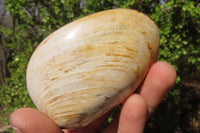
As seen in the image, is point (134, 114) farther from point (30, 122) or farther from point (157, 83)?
point (30, 122)

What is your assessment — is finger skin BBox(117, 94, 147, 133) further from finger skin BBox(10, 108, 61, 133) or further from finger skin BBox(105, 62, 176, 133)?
finger skin BBox(10, 108, 61, 133)

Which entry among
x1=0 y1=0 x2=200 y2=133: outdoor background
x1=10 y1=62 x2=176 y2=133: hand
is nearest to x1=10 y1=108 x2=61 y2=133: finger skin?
x1=10 y1=62 x2=176 y2=133: hand

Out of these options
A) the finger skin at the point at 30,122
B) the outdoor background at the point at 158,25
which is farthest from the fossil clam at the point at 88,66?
the outdoor background at the point at 158,25

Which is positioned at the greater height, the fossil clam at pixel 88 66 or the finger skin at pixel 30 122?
the fossil clam at pixel 88 66

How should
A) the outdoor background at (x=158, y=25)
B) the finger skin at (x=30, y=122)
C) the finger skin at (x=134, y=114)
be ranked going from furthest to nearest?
the outdoor background at (x=158, y=25) < the finger skin at (x=134, y=114) < the finger skin at (x=30, y=122)

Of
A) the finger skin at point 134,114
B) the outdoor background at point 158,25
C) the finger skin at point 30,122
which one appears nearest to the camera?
the finger skin at point 30,122

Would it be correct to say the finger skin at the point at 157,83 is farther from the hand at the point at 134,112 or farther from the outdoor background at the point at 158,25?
the outdoor background at the point at 158,25
